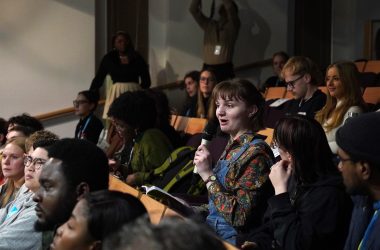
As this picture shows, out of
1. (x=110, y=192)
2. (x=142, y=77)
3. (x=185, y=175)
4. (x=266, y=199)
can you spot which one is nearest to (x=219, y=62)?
(x=142, y=77)

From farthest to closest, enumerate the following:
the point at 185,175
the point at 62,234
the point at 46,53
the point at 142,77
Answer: the point at 46,53 → the point at 142,77 → the point at 185,175 → the point at 62,234

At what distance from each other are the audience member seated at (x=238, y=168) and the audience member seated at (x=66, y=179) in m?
0.57

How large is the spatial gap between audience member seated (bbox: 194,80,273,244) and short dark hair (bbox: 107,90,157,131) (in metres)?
0.93

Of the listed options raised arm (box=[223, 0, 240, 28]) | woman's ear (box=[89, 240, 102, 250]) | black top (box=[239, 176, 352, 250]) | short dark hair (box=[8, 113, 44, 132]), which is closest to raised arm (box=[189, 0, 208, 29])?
raised arm (box=[223, 0, 240, 28])

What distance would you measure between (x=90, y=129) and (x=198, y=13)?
2.16 meters

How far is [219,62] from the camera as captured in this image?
24.4ft

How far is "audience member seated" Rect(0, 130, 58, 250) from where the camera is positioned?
99.1 inches

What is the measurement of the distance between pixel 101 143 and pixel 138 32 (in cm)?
259

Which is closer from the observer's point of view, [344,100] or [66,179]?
[66,179]

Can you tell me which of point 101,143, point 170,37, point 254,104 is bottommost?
point 101,143

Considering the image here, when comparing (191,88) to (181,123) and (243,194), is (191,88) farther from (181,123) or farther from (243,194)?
(243,194)

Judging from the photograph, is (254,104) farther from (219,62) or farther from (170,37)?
(170,37)

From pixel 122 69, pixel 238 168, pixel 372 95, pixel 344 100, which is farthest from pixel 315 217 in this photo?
pixel 122 69

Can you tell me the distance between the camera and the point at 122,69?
7.12 m
